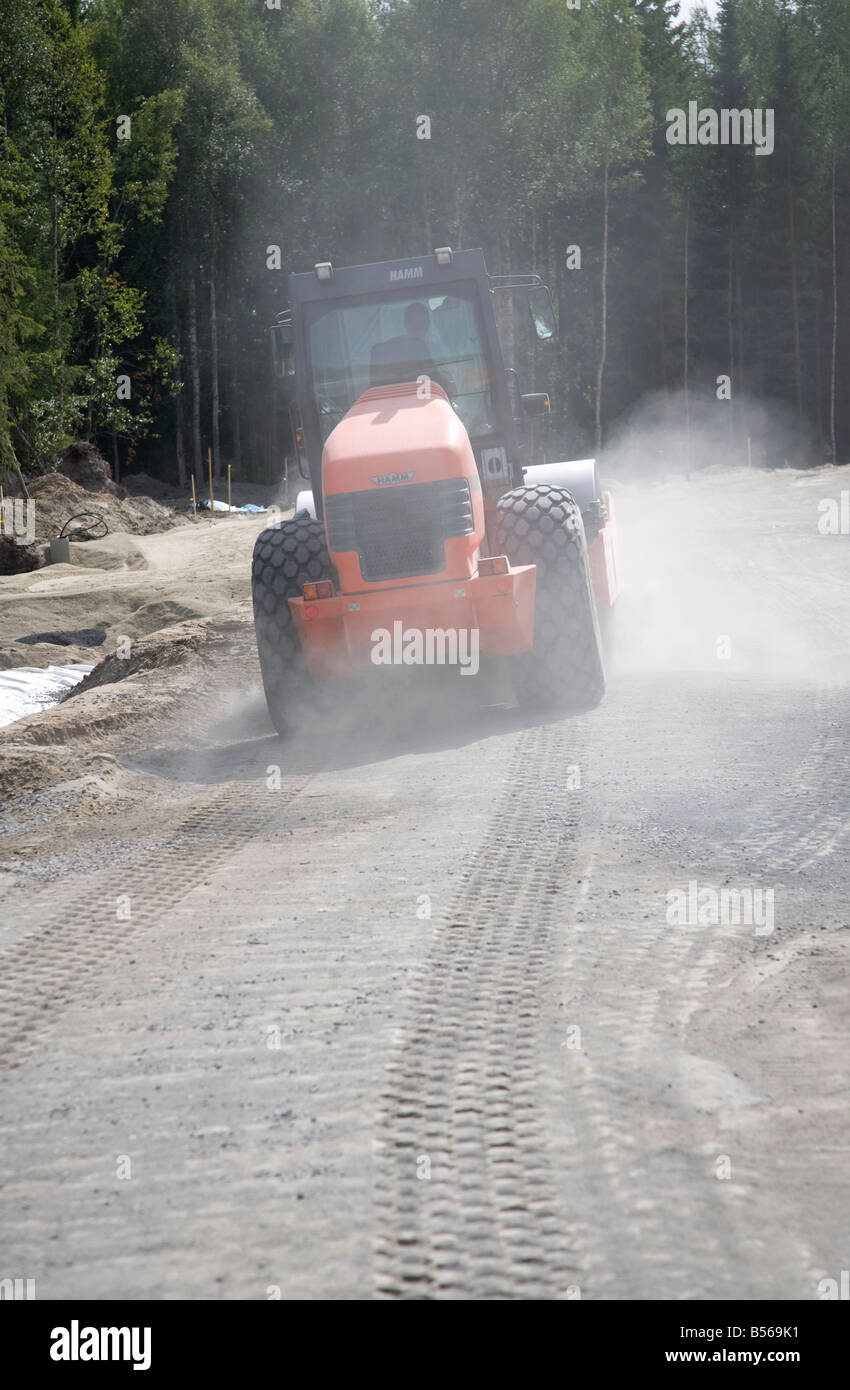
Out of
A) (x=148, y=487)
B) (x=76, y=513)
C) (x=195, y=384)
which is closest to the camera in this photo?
(x=76, y=513)

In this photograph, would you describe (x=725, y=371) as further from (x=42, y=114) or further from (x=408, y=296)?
(x=408, y=296)

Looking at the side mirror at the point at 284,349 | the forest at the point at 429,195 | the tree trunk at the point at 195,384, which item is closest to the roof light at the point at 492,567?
the side mirror at the point at 284,349

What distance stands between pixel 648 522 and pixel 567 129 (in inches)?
811

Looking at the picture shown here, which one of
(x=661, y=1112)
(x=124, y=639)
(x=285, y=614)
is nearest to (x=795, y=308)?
(x=124, y=639)

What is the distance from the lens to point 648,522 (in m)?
20.9

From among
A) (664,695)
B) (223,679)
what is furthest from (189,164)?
(664,695)
